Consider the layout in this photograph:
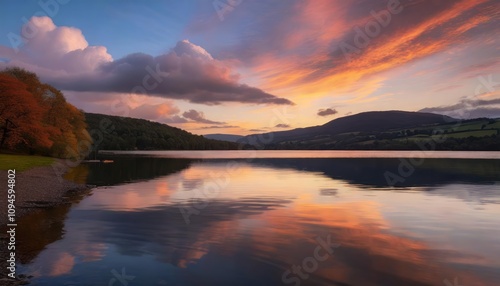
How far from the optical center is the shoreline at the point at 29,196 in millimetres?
19484

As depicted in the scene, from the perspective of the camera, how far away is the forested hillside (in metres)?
85.6

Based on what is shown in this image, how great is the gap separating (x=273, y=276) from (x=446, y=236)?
16.7 meters

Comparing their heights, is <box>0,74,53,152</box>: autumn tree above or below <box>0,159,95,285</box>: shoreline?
above

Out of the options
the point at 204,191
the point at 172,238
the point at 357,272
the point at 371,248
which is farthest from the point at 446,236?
the point at 204,191

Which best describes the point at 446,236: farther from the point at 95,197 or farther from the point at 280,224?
the point at 95,197

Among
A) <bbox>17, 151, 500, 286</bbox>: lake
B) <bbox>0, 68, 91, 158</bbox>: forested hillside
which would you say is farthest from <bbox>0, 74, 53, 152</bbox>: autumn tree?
<bbox>17, 151, 500, 286</bbox>: lake

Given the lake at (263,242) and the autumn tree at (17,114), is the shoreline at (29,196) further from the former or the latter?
the autumn tree at (17,114)

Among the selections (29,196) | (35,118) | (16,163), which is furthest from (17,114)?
(29,196)

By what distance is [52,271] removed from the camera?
18.0 meters

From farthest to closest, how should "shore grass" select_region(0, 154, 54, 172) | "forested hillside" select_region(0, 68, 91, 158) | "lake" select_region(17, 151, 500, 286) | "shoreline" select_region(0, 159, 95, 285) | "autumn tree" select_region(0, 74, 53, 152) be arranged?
"forested hillside" select_region(0, 68, 91, 158)
"autumn tree" select_region(0, 74, 53, 152)
"shore grass" select_region(0, 154, 54, 172)
"shoreline" select_region(0, 159, 95, 285)
"lake" select_region(17, 151, 500, 286)

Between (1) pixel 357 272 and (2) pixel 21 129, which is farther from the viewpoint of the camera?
(2) pixel 21 129

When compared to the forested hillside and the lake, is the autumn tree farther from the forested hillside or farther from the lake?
the lake

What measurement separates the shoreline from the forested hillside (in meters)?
34.3

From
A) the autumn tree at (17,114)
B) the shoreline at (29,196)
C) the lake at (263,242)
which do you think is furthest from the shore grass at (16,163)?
the lake at (263,242)
